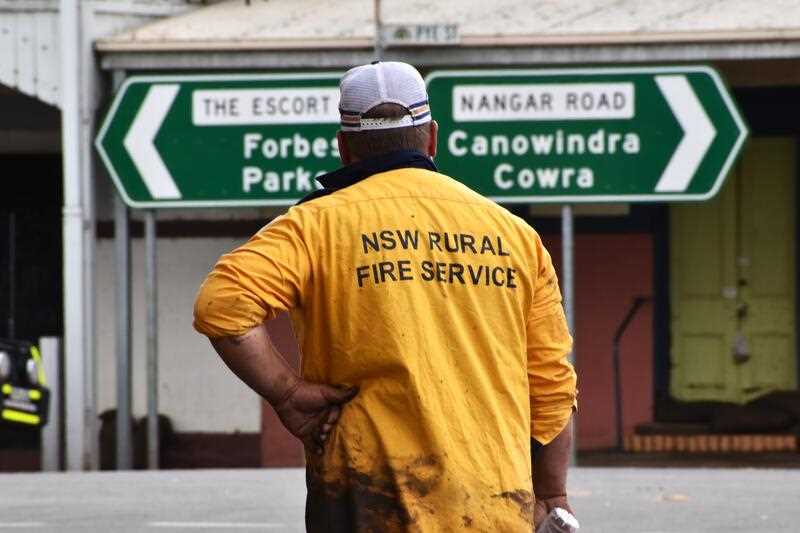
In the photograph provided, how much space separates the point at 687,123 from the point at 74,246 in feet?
15.4

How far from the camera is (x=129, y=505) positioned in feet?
37.2

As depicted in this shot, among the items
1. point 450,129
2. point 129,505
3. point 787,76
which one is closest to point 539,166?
point 450,129

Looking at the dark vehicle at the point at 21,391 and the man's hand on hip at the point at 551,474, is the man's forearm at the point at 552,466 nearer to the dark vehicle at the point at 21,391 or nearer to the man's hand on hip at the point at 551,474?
the man's hand on hip at the point at 551,474

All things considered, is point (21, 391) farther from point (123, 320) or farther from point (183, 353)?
point (183, 353)

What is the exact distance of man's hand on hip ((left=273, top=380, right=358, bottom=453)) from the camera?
355 centimetres

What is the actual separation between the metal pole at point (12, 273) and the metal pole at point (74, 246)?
5.36ft

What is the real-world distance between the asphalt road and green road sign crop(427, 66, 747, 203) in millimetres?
2049

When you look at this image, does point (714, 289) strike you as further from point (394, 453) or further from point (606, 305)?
point (394, 453)

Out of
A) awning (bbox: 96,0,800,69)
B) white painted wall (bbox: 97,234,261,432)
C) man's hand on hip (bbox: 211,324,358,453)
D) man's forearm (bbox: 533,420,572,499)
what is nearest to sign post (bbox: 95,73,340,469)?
awning (bbox: 96,0,800,69)

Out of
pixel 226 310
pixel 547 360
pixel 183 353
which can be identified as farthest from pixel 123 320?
pixel 226 310

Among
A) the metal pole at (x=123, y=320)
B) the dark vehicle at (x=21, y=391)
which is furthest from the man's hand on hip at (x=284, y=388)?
the metal pole at (x=123, y=320)

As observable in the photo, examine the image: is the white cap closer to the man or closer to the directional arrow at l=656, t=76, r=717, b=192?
the man

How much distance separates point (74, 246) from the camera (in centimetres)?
1478

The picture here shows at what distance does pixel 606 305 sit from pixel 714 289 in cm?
101
